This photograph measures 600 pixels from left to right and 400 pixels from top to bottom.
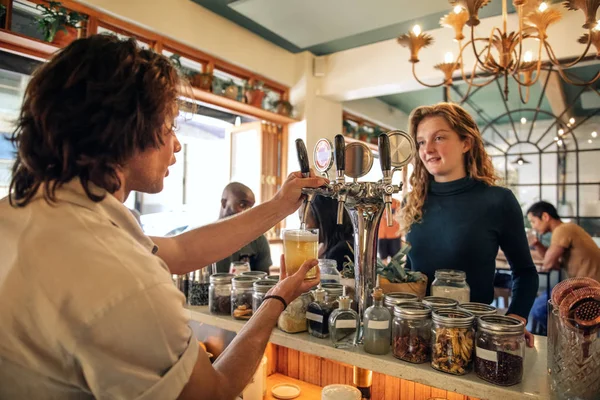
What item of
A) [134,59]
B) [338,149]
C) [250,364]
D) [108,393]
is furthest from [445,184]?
[108,393]

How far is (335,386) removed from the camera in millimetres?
1048

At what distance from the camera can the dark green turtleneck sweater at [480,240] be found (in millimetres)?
1475

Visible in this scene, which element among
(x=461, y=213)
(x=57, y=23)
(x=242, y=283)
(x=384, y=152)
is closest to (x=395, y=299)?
(x=384, y=152)

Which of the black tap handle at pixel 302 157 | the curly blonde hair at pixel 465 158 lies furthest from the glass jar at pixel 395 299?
the curly blonde hair at pixel 465 158

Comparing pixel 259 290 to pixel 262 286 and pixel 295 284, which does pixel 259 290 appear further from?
pixel 295 284

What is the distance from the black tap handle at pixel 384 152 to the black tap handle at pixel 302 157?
23 centimetres

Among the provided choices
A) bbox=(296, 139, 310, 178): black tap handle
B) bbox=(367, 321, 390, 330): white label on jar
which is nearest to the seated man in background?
bbox=(296, 139, 310, 178): black tap handle

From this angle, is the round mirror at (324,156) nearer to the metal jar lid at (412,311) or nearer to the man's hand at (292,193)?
the man's hand at (292,193)

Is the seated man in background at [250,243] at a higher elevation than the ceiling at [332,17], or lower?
lower

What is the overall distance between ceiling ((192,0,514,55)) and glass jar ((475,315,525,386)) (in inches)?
124

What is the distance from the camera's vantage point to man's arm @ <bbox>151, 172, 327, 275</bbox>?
3.81 ft

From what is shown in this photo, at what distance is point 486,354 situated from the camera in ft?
2.70

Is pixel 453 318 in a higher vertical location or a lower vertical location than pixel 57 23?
lower

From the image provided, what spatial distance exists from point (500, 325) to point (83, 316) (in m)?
0.76
